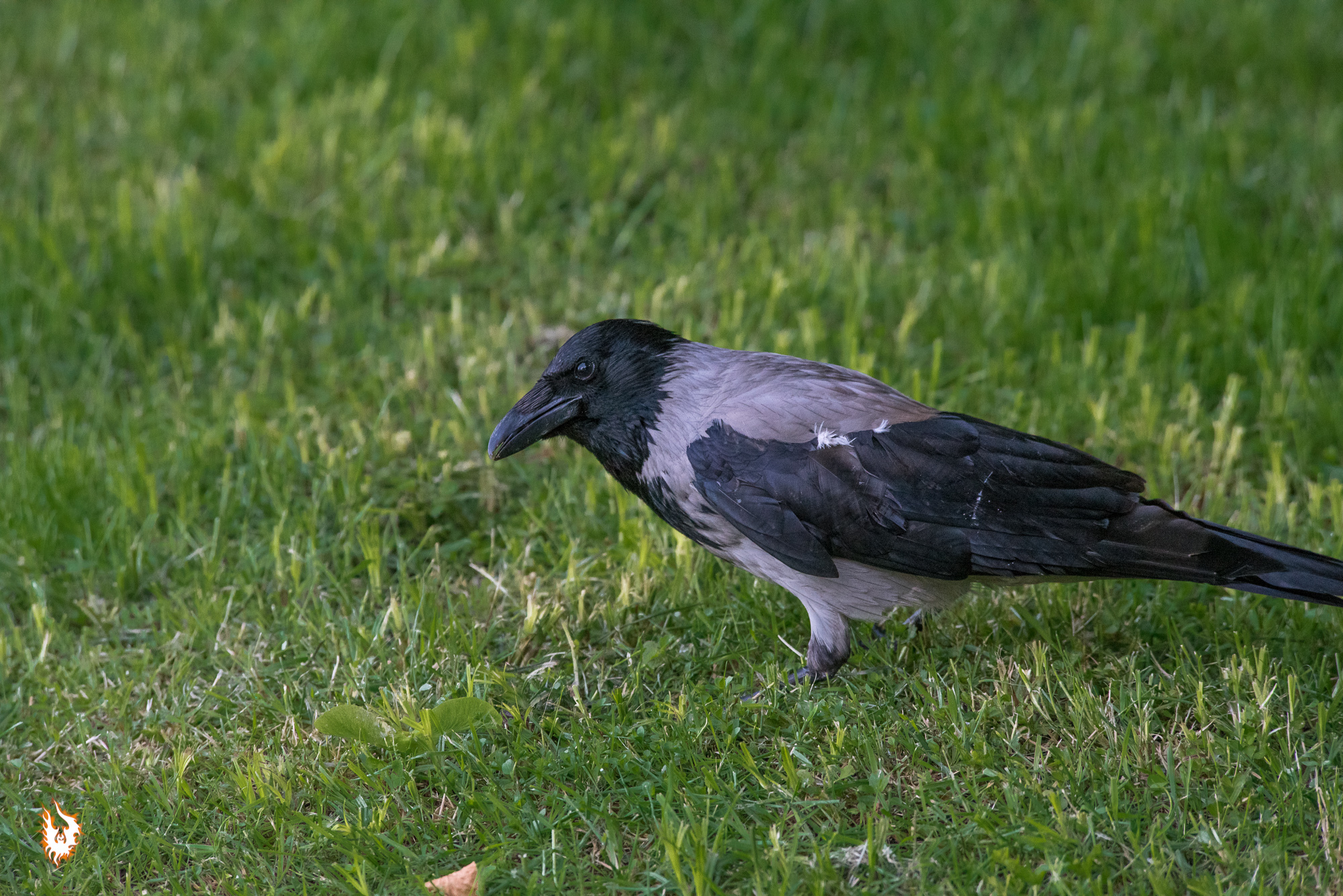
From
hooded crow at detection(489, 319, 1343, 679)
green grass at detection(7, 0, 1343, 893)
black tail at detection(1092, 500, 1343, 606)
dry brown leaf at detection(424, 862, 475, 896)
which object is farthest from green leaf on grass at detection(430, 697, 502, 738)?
black tail at detection(1092, 500, 1343, 606)

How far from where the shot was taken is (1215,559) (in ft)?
11.3

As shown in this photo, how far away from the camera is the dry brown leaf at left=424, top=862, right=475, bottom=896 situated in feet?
10.3

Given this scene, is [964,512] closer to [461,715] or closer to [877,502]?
[877,502]

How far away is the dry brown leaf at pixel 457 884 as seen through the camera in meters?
3.14

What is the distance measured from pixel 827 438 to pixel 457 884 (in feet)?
4.78

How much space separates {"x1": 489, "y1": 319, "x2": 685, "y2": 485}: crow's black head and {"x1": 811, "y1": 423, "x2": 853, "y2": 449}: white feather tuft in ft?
1.68

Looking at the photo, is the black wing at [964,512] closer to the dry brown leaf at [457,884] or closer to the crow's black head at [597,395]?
the crow's black head at [597,395]

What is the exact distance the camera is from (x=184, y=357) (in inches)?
218

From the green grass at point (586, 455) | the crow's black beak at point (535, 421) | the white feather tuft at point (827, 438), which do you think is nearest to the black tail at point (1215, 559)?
the green grass at point (586, 455)

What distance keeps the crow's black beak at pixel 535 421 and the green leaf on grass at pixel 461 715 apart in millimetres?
738

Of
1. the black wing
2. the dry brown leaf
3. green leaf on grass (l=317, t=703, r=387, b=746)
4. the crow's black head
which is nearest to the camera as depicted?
the dry brown leaf

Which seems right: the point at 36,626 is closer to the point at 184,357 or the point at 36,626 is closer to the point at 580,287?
the point at 184,357

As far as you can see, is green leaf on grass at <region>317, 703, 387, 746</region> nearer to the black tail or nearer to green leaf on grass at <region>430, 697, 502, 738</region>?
green leaf on grass at <region>430, 697, 502, 738</region>

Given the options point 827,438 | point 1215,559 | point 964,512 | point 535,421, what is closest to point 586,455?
point 535,421
